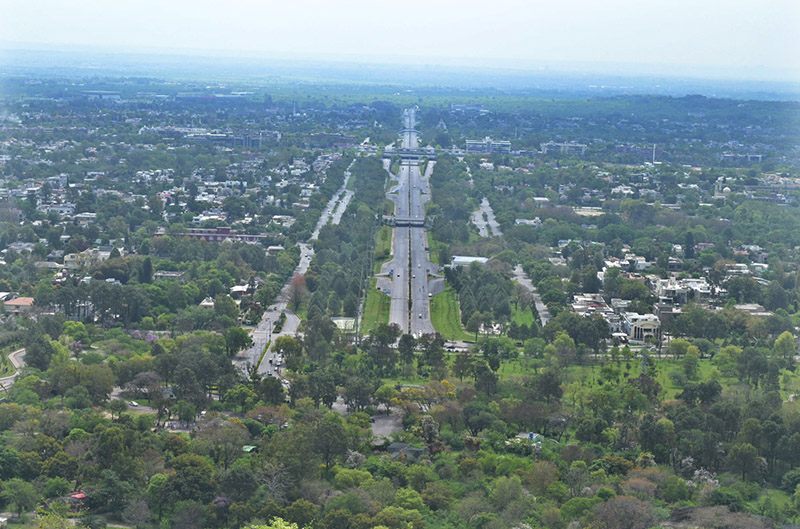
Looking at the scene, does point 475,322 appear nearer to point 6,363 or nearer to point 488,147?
point 6,363

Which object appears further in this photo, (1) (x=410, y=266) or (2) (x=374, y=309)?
(1) (x=410, y=266)

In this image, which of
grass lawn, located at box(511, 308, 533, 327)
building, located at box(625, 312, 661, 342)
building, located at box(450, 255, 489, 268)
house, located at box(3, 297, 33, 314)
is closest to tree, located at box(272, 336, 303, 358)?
grass lawn, located at box(511, 308, 533, 327)

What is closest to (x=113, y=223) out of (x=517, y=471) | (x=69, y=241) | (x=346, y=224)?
(x=69, y=241)

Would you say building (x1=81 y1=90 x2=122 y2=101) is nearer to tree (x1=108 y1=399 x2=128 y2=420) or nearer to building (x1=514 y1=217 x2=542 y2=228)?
building (x1=514 y1=217 x2=542 y2=228)

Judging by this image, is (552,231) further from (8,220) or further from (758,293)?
(8,220)

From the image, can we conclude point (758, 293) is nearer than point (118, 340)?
No

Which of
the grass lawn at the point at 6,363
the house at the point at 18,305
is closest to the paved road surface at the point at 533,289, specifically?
the grass lawn at the point at 6,363

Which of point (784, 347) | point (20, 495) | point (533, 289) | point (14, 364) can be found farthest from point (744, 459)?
point (14, 364)

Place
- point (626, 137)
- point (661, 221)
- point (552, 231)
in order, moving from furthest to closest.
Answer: point (626, 137), point (661, 221), point (552, 231)
